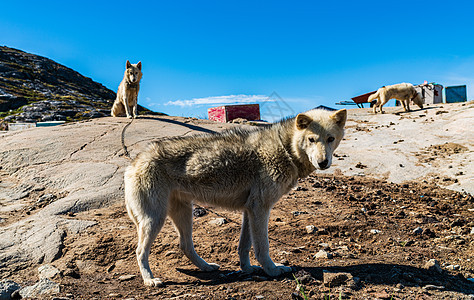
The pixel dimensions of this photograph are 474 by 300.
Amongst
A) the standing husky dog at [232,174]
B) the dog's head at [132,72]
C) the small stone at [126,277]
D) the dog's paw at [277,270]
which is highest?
the dog's head at [132,72]

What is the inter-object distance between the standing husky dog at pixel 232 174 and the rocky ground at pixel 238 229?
55 centimetres

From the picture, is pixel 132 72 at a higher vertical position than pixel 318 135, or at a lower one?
higher

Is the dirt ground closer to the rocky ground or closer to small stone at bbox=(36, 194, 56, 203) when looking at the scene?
the rocky ground

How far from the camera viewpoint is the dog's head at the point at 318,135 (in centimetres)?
428

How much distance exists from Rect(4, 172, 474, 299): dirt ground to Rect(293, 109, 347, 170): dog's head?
4.39 feet

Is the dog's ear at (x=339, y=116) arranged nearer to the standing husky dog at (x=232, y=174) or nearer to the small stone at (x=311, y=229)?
the standing husky dog at (x=232, y=174)

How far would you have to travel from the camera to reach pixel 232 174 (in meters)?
4.46

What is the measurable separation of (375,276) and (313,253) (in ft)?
3.64

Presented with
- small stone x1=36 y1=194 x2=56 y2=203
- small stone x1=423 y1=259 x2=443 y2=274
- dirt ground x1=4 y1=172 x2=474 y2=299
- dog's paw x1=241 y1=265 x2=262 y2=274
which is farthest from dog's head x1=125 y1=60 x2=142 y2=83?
small stone x1=423 y1=259 x2=443 y2=274

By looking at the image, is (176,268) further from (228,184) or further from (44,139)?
(44,139)

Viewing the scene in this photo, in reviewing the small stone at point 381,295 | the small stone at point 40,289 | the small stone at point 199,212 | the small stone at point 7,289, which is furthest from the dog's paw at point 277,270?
the small stone at point 7,289

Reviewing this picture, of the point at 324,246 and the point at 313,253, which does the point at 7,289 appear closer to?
the point at 313,253

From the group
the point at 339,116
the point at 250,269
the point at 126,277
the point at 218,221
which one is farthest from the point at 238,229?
the point at 339,116

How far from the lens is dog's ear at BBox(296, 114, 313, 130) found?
4.47m
